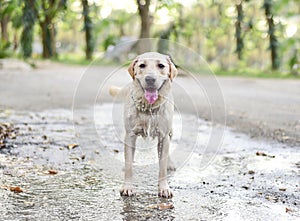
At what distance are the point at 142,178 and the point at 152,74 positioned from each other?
1.36 meters

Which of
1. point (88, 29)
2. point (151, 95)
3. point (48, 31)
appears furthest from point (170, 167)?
point (48, 31)

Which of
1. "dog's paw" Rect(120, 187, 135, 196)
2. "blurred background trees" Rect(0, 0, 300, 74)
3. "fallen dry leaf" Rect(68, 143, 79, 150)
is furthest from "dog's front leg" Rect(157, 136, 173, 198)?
"blurred background trees" Rect(0, 0, 300, 74)

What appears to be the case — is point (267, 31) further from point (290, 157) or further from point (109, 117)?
point (290, 157)

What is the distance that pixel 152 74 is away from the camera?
343 centimetres

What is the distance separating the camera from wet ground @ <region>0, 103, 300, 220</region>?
3416 mm

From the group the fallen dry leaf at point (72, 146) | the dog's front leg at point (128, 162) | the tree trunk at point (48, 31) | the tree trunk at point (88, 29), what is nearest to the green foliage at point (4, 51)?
the tree trunk at point (48, 31)

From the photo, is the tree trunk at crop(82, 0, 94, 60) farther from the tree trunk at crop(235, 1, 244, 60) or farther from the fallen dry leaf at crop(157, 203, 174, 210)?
the fallen dry leaf at crop(157, 203, 174, 210)

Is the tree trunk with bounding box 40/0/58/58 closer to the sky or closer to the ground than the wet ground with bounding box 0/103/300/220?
closer to the sky

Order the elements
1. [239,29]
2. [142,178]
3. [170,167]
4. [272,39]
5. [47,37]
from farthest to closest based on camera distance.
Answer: [47,37] < [239,29] < [272,39] < [170,167] < [142,178]

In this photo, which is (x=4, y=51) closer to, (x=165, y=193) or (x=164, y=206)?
(x=165, y=193)

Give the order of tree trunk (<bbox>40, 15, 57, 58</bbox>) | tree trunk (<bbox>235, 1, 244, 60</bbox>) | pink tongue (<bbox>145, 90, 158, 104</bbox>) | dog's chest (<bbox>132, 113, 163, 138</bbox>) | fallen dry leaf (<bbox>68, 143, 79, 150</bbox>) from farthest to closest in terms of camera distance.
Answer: tree trunk (<bbox>40, 15, 57, 58</bbox>) → tree trunk (<bbox>235, 1, 244, 60</bbox>) → fallen dry leaf (<bbox>68, 143, 79, 150</bbox>) → dog's chest (<bbox>132, 113, 163, 138</bbox>) → pink tongue (<bbox>145, 90, 158, 104</bbox>)

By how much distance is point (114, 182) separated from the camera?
4258 millimetres

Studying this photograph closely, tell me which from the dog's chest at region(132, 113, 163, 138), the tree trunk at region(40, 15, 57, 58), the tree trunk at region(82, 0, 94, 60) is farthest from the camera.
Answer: the tree trunk at region(40, 15, 57, 58)

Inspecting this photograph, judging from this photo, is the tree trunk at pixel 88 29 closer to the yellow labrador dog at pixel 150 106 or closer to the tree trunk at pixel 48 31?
the tree trunk at pixel 48 31
